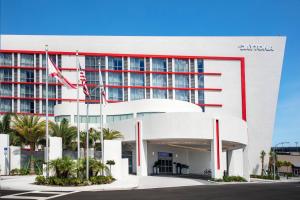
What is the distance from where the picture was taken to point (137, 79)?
8675cm

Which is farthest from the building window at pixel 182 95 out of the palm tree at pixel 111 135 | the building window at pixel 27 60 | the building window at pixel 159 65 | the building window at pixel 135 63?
the palm tree at pixel 111 135

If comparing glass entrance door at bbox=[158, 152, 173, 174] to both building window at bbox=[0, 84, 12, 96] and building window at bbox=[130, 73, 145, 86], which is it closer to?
building window at bbox=[130, 73, 145, 86]

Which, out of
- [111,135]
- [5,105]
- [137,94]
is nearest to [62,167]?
[111,135]

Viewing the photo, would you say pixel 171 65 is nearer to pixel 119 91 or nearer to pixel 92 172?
pixel 119 91

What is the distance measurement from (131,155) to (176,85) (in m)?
30.4

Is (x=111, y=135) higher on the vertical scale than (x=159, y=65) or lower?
lower

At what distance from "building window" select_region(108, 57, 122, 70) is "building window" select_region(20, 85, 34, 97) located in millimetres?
15958

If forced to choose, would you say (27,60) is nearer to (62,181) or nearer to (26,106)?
(26,106)

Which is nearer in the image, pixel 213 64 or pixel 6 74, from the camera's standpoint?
pixel 6 74

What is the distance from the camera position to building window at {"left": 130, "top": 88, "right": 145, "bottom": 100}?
281 feet

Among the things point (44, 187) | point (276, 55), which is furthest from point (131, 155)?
point (276, 55)

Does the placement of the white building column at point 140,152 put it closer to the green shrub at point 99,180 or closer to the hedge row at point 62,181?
the green shrub at point 99,180

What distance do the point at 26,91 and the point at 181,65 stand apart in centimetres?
3158

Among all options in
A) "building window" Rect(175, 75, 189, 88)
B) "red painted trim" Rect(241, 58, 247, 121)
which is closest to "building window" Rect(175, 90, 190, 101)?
"building window" Rect(175, 75, 189, 88)
